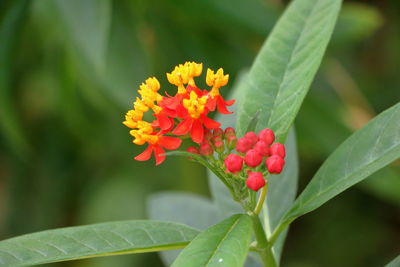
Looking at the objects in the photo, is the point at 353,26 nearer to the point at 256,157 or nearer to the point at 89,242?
the point at 256,157

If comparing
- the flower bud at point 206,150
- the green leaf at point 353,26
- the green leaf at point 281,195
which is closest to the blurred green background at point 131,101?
the green leaf at point 353,26

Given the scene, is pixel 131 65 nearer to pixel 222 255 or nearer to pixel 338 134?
pixel 338 134

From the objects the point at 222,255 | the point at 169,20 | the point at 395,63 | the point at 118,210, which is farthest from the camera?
the point at 395,63

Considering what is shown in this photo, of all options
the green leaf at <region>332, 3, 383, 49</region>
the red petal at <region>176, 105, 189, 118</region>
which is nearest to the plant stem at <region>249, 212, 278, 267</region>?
the red petal at <region>176, 105, 189, 118</region>

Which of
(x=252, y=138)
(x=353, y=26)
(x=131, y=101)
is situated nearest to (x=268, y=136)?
(x=252, y=138)

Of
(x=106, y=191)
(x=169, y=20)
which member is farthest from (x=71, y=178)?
(x=169, y=20)
